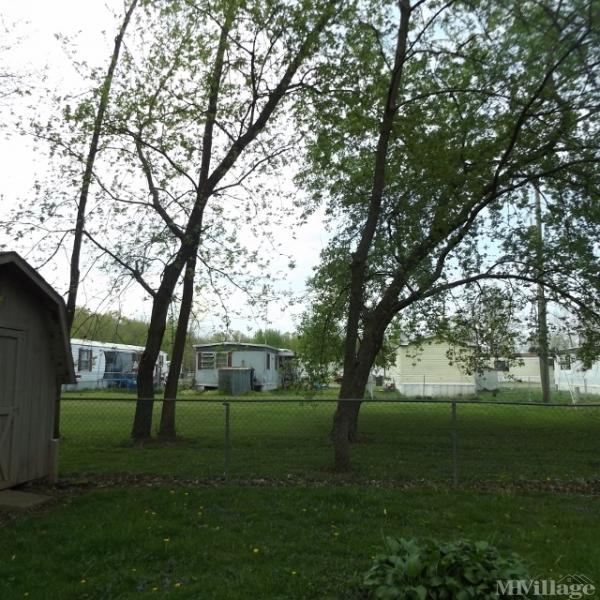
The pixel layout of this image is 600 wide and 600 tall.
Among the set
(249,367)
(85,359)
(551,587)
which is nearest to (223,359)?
(249,367)

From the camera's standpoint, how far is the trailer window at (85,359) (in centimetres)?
2908

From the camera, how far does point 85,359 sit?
29.6 meters

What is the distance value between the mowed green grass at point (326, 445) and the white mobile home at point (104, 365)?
10.8 meters

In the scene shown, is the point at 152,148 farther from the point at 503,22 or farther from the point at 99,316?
the point at 503,22

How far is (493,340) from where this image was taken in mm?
14008

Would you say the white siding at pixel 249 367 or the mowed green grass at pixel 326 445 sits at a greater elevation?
the white siding at pixel 249 367

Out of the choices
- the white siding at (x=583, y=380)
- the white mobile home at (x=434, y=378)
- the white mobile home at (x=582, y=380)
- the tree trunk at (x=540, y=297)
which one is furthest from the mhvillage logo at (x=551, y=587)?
the white mobile home at (x=434, y=378)

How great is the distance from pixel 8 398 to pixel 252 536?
3.94 m

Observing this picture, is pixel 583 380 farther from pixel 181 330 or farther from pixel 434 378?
pixel 181 330

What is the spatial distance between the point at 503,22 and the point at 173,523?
8.81m

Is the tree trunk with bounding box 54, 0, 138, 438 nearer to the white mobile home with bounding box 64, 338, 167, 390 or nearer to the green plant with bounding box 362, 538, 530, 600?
the green plant with bounding box 362, 538, 530, 600

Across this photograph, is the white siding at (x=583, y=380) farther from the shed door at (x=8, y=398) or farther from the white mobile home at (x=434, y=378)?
the shed door at (x=8, y=398)

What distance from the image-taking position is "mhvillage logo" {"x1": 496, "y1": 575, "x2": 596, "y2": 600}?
3.18 m

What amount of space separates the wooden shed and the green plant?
5629 millimetres
